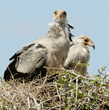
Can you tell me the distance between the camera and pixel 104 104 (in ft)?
14.2

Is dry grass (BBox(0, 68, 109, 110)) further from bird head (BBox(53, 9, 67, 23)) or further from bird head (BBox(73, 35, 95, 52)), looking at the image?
bird head (BBox(73, 35, 95, 52))

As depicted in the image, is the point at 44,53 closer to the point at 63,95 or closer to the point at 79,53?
the point at 63,95

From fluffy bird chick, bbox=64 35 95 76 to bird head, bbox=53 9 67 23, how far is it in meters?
1.16

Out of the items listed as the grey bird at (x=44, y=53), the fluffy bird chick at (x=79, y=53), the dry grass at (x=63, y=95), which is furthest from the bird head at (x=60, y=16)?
the dry grass at (x=63, y=95)

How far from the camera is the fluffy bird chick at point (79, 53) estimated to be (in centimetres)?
632

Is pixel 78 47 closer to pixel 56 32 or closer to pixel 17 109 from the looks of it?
pixel 56 32

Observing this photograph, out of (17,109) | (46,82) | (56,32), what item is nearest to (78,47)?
(56,32)

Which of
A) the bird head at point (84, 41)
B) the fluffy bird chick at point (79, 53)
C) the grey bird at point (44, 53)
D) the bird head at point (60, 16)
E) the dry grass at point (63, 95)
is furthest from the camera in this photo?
the bird head at point (84, 41)

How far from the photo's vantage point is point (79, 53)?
6395 mm

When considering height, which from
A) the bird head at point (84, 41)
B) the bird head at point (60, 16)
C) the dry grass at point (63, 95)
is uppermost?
the bird head at point (60, 16)

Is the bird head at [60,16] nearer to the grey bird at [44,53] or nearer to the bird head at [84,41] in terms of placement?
the grey bird at [44,53]

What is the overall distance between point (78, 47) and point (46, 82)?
174 cm

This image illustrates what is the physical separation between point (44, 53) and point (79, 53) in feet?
4.47

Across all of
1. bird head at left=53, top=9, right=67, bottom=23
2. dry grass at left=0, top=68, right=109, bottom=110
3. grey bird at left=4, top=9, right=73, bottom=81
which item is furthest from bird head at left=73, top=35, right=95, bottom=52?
dry grass at left=0, top=68, right=109, bottom=110
